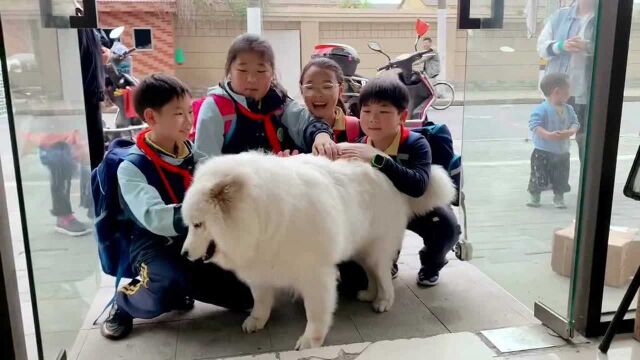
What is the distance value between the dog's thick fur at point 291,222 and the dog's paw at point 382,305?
14 mm

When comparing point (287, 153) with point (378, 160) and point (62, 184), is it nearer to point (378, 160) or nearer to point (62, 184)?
point (378, 160)

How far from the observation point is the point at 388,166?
2420mm

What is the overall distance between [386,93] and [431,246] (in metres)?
0.86

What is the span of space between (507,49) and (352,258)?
1354mm

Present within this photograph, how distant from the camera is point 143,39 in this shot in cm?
867

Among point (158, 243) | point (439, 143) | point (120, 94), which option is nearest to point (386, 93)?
point (439, 143)

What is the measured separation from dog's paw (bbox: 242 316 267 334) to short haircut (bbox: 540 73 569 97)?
1663 millimetres

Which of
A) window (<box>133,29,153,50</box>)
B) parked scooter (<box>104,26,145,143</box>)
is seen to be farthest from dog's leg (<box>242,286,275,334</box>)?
window (<box>133,29,153,50</box>)

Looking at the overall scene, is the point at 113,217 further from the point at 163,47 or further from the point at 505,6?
the point at 163,47

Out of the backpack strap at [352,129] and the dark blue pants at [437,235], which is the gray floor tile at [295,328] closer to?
the dark blue pants at [437,235]

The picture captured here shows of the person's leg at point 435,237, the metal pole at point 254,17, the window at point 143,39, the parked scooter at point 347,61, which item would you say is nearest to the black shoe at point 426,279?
the person's leg at point 435,237

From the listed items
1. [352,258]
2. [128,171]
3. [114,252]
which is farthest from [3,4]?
[352,258]

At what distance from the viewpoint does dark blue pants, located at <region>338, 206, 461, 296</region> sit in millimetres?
2793

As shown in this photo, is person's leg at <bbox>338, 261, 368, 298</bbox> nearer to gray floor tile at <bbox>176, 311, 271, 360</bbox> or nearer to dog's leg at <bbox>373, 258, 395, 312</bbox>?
dog's leg at <bbox>373, 258, 395, 312</bbox>
